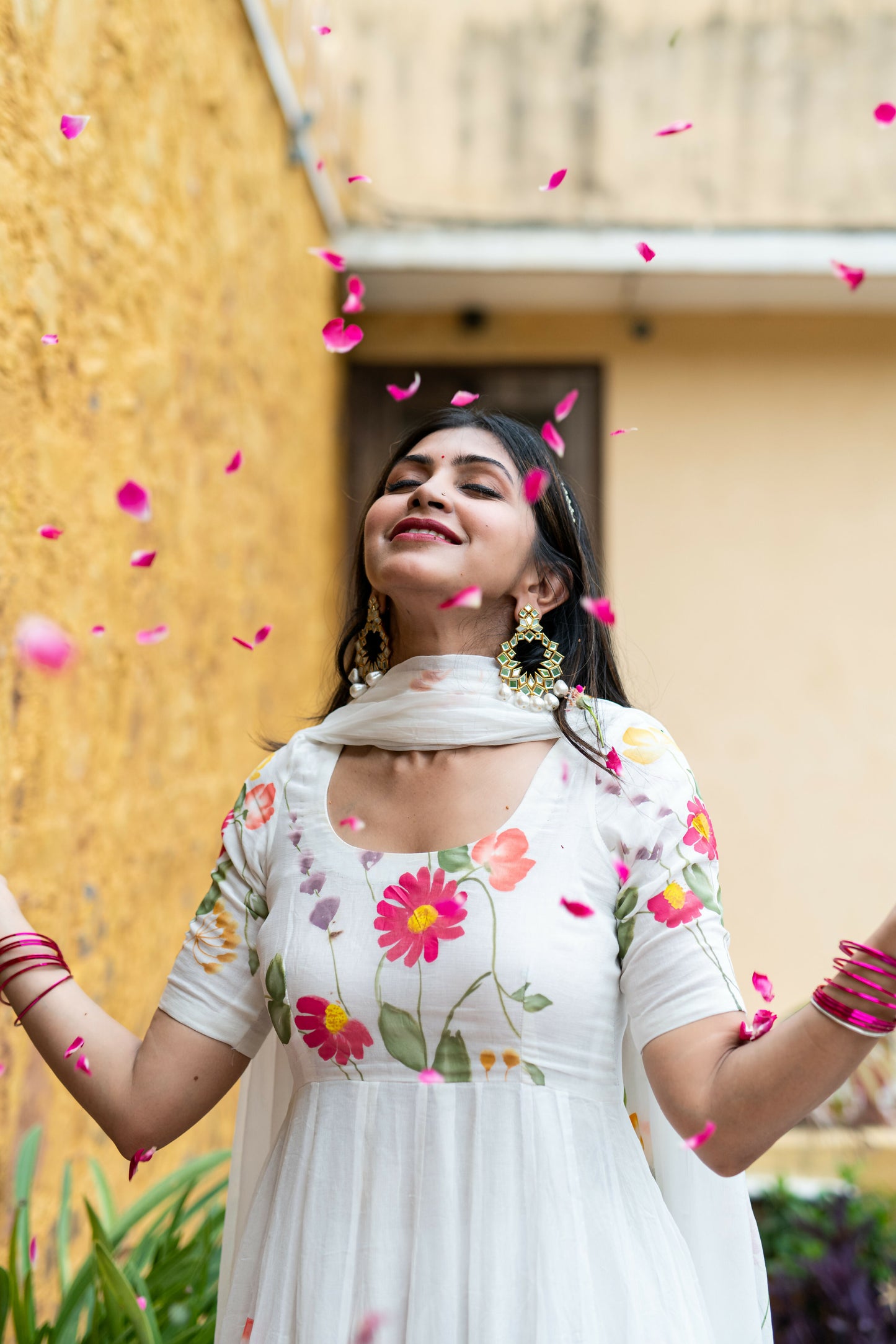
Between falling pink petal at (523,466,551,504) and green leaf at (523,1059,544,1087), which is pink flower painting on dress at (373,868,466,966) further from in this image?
falling pink petal at (523,466,551,504)

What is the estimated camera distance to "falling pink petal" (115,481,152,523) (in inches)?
95.7

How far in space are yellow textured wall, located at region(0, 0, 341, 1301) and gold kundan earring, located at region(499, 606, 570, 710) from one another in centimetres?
66

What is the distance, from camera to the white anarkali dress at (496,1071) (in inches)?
51.5

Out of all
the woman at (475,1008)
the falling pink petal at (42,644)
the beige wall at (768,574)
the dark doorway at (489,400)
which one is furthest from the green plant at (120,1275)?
the dark doorway at (489,400)

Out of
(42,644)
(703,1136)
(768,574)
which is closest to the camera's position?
(703,1136)

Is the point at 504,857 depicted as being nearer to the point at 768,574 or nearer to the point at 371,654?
the point at 371,654

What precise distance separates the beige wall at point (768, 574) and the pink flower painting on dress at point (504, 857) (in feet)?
12.2

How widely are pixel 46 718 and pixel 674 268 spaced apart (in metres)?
3.45

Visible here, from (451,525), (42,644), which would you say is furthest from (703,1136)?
(42,644)

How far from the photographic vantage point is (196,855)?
133 inches

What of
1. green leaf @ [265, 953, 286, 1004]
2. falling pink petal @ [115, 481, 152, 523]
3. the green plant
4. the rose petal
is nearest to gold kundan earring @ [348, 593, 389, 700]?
the rose petal

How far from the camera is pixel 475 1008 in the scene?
135 cm

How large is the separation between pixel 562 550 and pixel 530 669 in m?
0.18

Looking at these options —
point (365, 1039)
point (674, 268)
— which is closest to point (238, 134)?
point (674, 268)
